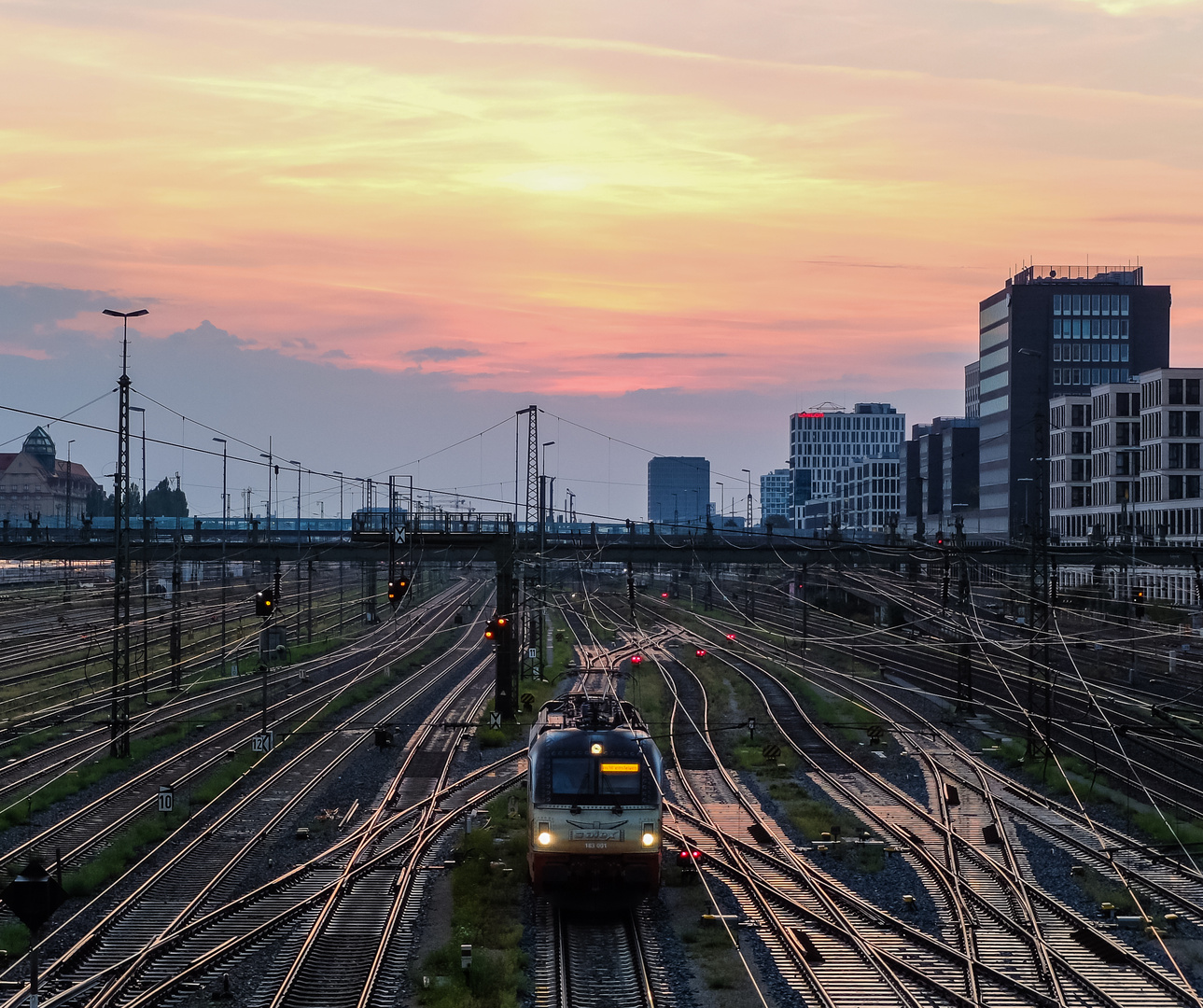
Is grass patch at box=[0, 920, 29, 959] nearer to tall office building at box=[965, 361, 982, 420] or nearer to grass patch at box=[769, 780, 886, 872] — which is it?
grass patch at box=[769, 780, 886, 872]

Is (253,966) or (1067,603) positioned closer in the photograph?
(253,966)

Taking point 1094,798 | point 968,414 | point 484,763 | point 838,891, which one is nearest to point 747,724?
point 484,763

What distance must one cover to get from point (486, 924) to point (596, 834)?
7.22 feet

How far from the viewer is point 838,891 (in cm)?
2191

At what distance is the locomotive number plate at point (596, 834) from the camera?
19.8 m

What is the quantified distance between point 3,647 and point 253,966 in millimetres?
46652

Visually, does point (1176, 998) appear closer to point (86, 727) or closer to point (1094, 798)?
point (1094, 798)

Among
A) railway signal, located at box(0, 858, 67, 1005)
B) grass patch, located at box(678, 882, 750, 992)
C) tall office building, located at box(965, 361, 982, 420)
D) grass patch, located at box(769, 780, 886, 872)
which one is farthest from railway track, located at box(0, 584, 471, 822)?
tall office building, located at box(965, 361, 982, 420)

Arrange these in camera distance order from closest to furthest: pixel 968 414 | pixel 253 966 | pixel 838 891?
pixel 253 966
pixel 838 891
pixel 968 414

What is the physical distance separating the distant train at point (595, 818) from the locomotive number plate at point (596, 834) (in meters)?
0.01

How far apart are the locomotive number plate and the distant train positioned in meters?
0.01

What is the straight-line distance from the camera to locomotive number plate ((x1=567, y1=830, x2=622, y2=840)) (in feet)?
65.1

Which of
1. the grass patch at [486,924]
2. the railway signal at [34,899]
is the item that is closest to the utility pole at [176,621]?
the grass patch at [486,924]

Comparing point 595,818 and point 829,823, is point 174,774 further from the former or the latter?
point 595,818
